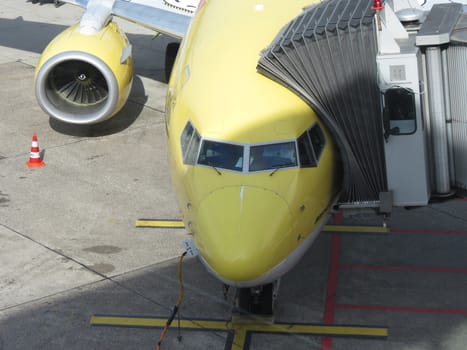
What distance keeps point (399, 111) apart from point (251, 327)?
135 inches

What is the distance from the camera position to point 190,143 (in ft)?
39.3

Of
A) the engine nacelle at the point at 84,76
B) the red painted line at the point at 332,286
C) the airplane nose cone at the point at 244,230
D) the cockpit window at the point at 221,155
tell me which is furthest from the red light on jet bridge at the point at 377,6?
the engine nacelle at the point at 84,76

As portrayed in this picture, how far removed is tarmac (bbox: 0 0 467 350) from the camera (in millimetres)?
12867

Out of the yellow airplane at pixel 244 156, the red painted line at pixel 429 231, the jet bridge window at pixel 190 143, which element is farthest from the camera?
the red painted line at pixel 429 231

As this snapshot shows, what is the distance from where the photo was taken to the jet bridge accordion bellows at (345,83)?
11.8 metres

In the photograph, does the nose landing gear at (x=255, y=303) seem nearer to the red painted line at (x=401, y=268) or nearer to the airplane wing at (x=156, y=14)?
the red painted line at (x=401, y=268)

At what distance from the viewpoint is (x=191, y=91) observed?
12.5 metres

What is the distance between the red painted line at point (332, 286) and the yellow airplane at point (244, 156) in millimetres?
Answer: 981

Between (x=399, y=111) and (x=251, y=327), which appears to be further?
(x=251, y=327)

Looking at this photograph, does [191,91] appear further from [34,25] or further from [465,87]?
[34,25]

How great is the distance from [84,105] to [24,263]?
19.7 ft

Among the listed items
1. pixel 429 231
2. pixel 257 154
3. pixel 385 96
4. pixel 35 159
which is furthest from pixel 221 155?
pixel 35 159

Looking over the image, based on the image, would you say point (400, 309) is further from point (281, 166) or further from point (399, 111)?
point (281, 166)

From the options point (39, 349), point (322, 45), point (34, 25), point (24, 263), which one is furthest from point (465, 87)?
point (34, 25)
